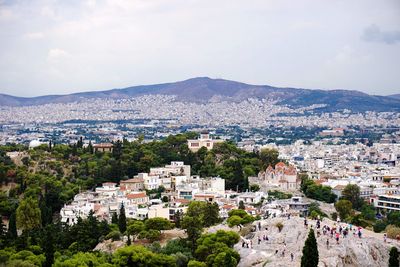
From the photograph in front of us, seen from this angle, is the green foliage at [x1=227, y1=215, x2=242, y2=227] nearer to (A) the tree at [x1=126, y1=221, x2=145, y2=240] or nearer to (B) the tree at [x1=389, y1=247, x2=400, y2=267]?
(A) the tree at [x1=126, y1=221, x2=145, y2=240]

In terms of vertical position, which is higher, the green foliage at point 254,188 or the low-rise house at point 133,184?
the low-rise house at point 133,184

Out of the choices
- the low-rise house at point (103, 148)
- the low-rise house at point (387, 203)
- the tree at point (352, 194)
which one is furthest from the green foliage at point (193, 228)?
the low-rise house at point (103, 148)

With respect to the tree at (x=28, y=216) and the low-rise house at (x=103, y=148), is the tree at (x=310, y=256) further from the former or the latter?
the low-rise house at (x=103, y=148)

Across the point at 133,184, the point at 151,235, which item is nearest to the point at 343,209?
the point at 151,235

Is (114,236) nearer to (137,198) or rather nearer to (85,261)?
(85,261)

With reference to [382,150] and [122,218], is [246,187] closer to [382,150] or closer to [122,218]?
[122,218]

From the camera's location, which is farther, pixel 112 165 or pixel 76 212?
pixel 112 165

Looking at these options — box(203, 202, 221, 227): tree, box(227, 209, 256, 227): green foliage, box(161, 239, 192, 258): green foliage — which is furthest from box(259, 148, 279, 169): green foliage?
box(161, 239, 192, 258): green foliage

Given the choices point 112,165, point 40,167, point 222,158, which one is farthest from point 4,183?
point 222,158
